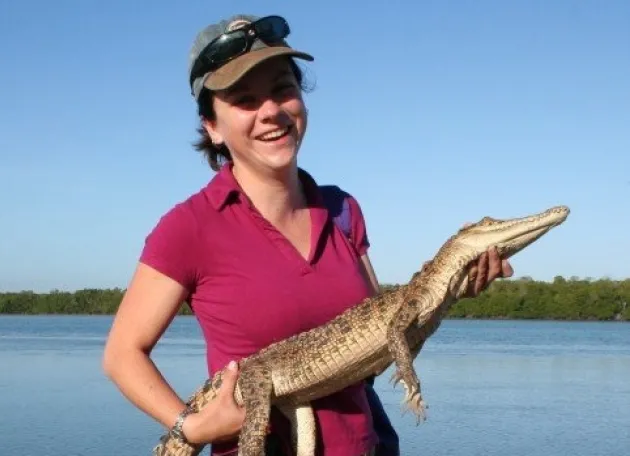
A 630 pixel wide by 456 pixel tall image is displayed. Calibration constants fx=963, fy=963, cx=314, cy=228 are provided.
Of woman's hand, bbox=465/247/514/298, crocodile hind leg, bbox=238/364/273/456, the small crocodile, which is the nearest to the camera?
crocodile hind leg, bbox=238/364/273/456

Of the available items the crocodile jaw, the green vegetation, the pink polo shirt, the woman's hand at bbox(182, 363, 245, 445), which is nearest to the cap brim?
the pink polo shirt

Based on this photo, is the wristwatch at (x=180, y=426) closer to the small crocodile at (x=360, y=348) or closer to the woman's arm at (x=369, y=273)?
the small crocodile at (x=360, y=348)

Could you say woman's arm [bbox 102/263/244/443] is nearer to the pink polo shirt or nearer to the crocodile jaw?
the pink polo shirt

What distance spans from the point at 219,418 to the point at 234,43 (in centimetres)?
134

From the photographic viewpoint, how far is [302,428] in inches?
137

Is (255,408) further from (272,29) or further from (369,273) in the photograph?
(272,29)

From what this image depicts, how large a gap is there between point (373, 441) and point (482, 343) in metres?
47.7

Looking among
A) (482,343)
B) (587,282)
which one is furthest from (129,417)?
(587,282)

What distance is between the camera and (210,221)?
3373 mm

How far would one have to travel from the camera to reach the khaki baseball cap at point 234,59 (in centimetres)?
335

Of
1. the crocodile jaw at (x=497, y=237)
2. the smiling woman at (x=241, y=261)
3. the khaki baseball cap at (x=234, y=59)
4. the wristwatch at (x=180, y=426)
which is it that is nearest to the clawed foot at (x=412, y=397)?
the smiling woman at (x=241, y=261)

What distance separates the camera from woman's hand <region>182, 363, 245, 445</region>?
11.2 feet

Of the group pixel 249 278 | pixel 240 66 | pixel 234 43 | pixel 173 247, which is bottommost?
pixel 249 278

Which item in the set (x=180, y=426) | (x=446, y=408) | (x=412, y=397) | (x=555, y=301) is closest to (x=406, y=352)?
(x=412, y=397)
